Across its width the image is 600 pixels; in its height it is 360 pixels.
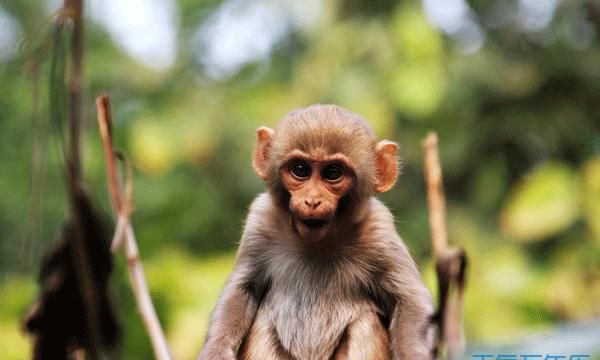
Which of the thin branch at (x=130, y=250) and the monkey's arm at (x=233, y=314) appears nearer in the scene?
the thin branch at (x=130, y=250)

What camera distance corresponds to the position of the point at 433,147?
280cm

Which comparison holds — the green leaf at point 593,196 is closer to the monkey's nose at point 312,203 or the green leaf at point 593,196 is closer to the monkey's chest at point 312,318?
the monkey's chest at point 312,318

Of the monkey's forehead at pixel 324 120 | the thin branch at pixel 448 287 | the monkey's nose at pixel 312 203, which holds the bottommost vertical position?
the thin branch at pixel 448 287

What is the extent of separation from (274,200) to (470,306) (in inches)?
84.0

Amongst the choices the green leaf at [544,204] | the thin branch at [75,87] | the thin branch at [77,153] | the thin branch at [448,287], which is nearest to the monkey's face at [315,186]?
the thin branch at [448,287]

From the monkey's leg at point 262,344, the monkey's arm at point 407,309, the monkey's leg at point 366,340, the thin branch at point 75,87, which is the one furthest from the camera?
the monkey's leg at point 262,344

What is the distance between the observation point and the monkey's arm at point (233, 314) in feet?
10.7

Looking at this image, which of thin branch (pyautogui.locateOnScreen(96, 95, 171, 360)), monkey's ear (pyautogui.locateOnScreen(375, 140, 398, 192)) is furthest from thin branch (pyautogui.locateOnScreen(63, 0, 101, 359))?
monkey's ear (pyautogui.locateOnScreen(375, 140, 398, 192))

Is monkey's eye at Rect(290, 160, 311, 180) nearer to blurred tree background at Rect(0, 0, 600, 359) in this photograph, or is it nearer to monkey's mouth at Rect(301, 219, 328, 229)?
monkey's mouth at Rect(301, 219, 328, 229)

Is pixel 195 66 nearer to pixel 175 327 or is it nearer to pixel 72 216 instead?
pixel 175 327

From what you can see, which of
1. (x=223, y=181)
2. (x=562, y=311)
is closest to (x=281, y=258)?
(x=562, y=311)

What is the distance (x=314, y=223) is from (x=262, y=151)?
0.43 metres

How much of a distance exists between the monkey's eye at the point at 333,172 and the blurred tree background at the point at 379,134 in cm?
200

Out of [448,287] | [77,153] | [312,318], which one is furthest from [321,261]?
[448,287]
